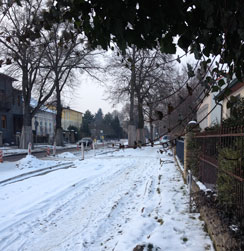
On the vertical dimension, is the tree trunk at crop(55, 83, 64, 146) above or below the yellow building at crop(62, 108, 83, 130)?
below

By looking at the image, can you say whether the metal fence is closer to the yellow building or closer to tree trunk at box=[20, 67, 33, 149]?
tree trunk at box=[20, 67, 33, 149]

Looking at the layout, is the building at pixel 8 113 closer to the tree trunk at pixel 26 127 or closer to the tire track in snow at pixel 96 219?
the tree trunk at pixel 26 127

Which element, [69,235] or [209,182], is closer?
[69,235]

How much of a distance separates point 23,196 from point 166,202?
364 cm

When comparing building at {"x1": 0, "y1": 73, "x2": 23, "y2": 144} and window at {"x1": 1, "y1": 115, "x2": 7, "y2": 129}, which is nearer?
building at {"x1": 0, "y1": 73, "x2": 23, "y2": 144}

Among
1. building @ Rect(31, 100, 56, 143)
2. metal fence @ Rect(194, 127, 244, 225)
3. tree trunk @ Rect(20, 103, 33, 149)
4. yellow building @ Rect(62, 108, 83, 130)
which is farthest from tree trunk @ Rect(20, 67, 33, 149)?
yellow building @ Rect(62, 108, 83, 130)

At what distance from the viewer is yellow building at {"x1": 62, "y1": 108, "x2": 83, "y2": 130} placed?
75562 millimetres

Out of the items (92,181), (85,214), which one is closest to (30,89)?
(92,181)

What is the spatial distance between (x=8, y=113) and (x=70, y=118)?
41947 millimetres

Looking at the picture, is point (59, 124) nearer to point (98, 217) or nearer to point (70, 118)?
point (98, 217)

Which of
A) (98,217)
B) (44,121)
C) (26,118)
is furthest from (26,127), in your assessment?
(44,121)

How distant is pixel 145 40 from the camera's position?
7.89 feet

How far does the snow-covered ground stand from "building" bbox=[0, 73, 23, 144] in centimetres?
2967

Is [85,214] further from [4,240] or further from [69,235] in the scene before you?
[4,240]
